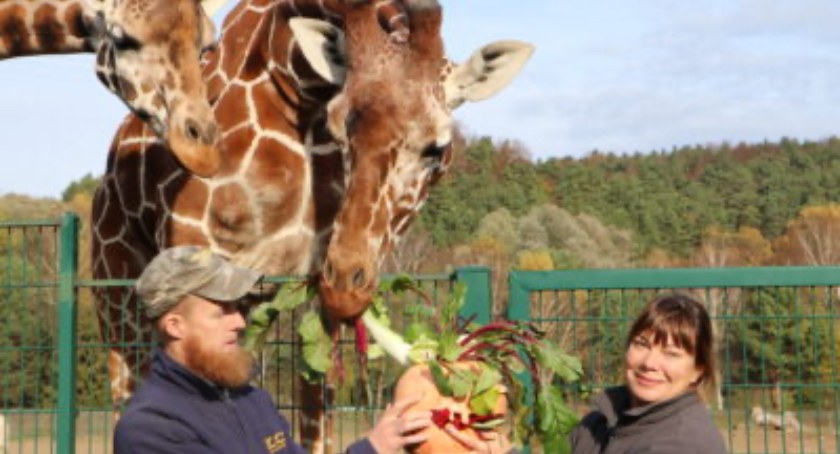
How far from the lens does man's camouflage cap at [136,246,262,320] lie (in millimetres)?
3359

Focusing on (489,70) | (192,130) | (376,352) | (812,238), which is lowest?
(376,352)

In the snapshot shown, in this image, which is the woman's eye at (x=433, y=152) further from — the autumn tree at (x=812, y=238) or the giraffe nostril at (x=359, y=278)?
the autumn tree at (x=812, y=238)

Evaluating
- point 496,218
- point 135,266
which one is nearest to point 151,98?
point 135,266

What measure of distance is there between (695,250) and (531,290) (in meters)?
61.5

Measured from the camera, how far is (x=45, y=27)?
7355 millimetres

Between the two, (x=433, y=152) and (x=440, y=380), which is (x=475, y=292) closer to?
(x=433, y=152)

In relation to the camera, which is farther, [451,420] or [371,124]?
[371,124]

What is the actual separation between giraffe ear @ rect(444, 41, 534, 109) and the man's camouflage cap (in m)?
3.10

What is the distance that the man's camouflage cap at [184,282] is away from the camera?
11.0 ft

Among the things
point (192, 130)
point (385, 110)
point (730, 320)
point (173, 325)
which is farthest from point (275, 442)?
point (730, 320)

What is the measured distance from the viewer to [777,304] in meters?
6.16

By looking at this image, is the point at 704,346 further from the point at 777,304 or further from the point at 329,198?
the point at 329,198

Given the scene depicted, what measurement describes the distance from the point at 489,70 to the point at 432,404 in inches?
140

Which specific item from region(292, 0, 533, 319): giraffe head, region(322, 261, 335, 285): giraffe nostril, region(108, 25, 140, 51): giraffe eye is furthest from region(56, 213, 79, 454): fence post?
region(322, 261, 335, 285): giraffe nostril
